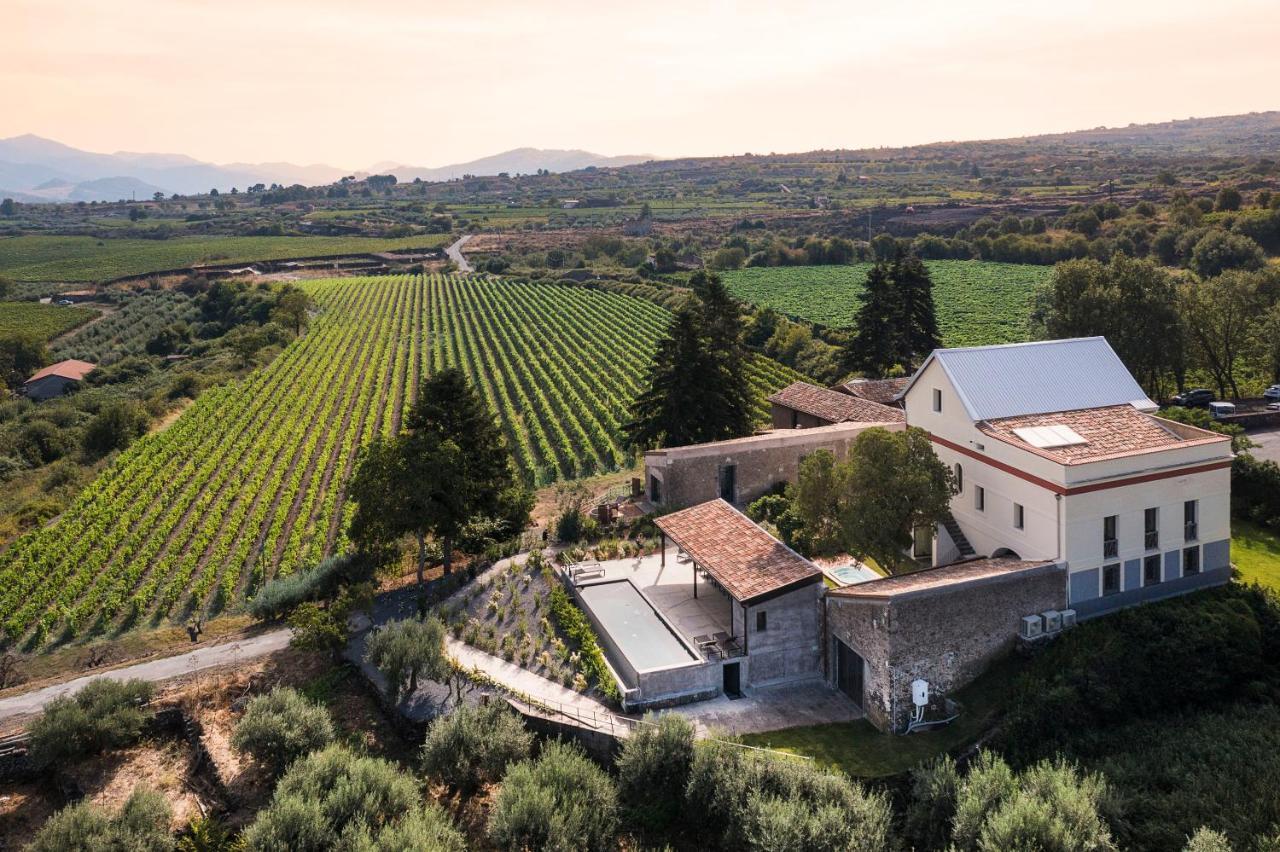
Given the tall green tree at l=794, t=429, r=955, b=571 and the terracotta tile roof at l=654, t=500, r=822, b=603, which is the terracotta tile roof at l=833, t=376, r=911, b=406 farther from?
the tall green tree at l=794, t=429, r=955, b=571

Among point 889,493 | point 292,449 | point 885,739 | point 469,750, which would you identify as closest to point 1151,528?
point 889,493

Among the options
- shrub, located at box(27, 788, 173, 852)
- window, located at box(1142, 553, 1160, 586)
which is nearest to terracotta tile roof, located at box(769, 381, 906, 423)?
window, located at box(1142, 553, 1160, 586)

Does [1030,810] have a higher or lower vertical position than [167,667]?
higher

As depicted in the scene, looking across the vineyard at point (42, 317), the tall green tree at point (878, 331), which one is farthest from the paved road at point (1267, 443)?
the vineyard at point (42, 317)

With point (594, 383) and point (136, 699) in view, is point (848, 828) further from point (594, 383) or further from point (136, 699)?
point (594, 383)

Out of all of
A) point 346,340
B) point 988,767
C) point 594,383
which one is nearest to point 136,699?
point 988,767

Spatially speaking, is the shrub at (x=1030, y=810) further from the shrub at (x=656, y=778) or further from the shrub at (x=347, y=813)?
the shrub at (x=347, y=813)

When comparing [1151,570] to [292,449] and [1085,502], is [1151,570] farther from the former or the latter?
[292,449]
